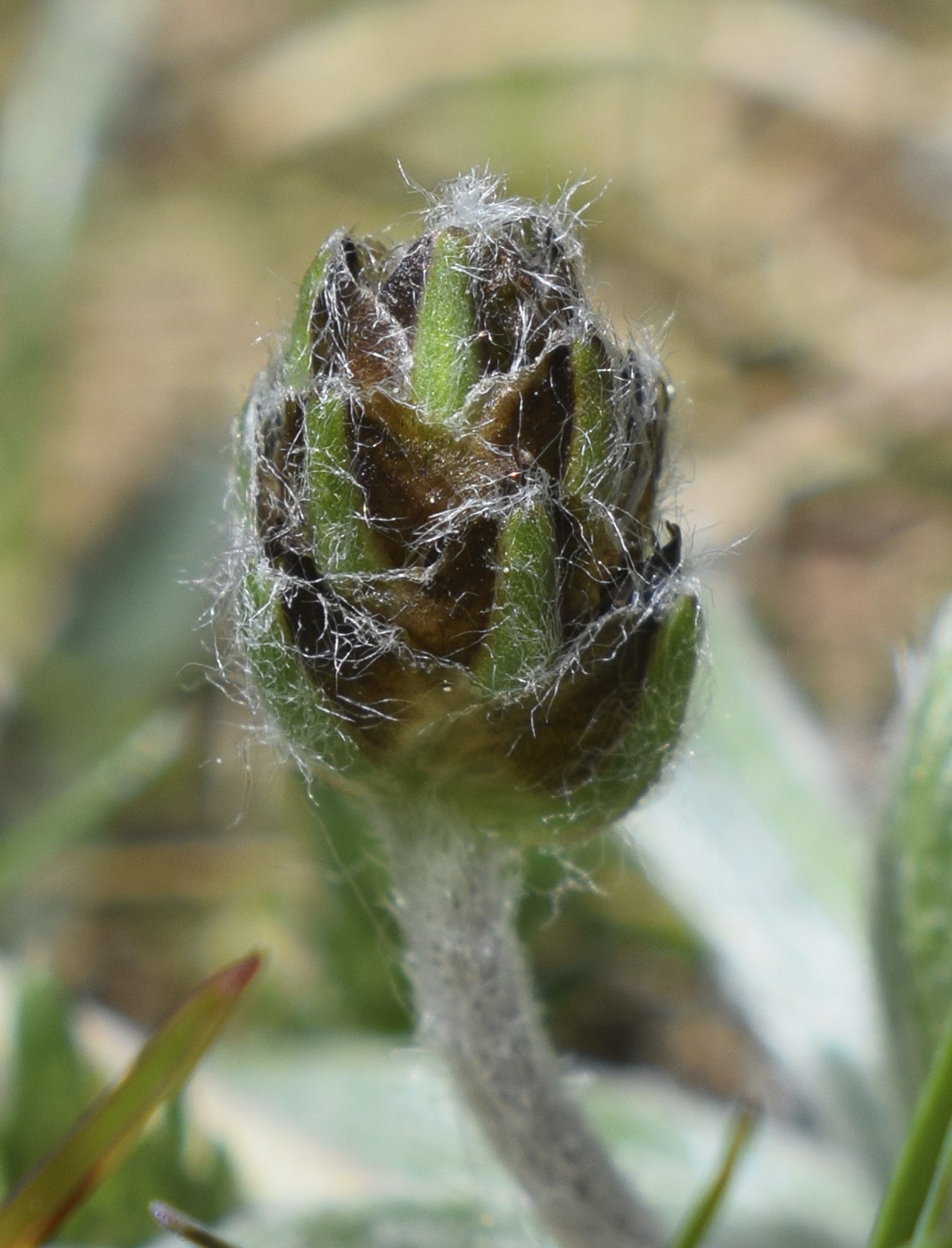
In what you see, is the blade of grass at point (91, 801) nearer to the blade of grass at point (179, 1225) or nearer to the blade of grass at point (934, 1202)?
the blade of grass at point (179, 1225)

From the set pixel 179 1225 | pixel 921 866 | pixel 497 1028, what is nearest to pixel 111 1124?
pixel 179 1225

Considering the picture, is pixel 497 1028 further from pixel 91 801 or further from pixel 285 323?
pixel 91 801

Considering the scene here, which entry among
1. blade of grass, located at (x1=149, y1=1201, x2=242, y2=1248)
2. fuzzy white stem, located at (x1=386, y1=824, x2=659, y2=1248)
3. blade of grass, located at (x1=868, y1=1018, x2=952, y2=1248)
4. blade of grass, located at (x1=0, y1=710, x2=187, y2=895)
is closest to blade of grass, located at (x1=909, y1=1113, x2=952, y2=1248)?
blade of grass, located at (x1=868, y1=1018, x2=952, y2=1248)

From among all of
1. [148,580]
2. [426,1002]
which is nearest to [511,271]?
[426,1002]

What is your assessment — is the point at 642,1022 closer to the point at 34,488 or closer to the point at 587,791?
the point at 587,791

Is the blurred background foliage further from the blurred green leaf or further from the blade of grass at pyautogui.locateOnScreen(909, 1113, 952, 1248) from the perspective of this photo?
the blade of grass at pyautogui.locateOnScreen(909, 1113, 952, 1248)

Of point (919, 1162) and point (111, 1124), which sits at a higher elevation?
point (919, 1162)
